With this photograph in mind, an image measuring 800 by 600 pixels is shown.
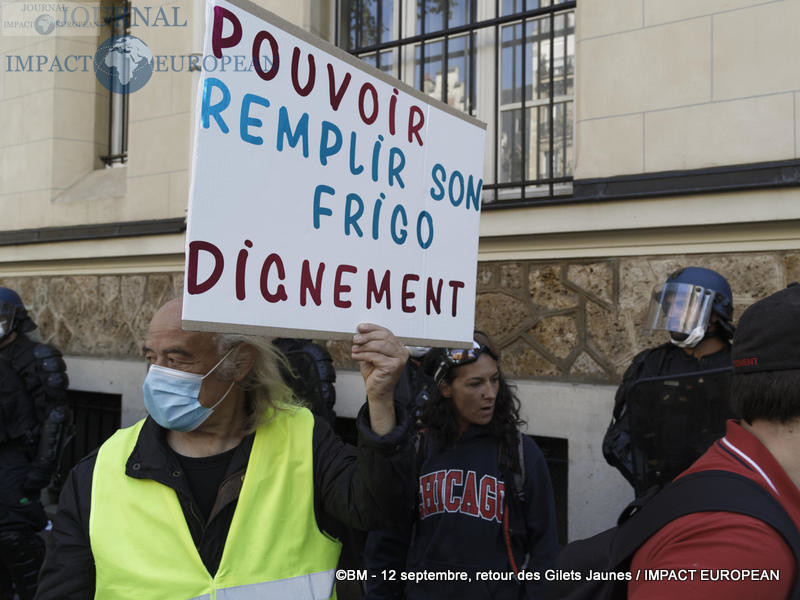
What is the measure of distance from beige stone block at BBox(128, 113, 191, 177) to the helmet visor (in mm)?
4833

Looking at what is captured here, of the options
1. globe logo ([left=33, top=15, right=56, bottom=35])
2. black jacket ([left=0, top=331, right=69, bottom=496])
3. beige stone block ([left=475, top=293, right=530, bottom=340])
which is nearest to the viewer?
black jacket ([left=0, top=331, right=69, bottom=496])

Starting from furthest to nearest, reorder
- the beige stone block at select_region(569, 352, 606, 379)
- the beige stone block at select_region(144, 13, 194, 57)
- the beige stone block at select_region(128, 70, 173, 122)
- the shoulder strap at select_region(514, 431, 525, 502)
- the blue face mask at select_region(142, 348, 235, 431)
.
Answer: the beige stone block at select_region(128, 70, 173, 122), the beige stone block at select_region(144, 13, 194, 57), the beige stone block at select_region(569, 352, 606, 379), the shoulder strap at select_region(514, 431, 525, 502), the blue face mask at select_region(142, 348, 235, 431)

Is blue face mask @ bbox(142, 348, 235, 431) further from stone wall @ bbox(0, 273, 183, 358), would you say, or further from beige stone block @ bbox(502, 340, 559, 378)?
stone wall @ bbox(0, 273, 183, 358)

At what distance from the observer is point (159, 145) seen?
7113 mm

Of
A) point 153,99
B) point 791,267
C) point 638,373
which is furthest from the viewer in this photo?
point 153,99

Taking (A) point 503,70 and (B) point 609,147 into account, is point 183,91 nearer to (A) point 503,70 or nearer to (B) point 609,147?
(A) point 503,70

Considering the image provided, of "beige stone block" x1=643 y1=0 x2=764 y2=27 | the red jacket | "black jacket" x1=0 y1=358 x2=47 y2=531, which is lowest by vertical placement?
"black jacket" x1=0 y1=358 x2=47 y2=531

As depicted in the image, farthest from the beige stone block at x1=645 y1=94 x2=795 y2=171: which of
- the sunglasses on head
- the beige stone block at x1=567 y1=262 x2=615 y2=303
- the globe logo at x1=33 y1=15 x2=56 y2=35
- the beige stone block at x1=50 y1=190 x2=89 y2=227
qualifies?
the globe logo at x1=33 y1=15 x2=56 y2=35

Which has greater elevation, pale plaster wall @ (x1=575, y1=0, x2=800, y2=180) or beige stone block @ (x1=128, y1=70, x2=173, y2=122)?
beige stone block @ (x1=128, y1=70, x2=173, y2=122)

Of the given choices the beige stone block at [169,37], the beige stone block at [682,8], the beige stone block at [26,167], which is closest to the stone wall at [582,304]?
the beige stone block at [682,8]

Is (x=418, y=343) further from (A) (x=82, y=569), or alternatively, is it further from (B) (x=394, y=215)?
(A) (x=82, y=569)

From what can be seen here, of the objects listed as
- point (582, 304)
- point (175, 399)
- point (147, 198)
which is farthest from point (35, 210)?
point (175, 399)

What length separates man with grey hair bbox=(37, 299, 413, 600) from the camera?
1872mm

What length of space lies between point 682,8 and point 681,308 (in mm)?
2051
